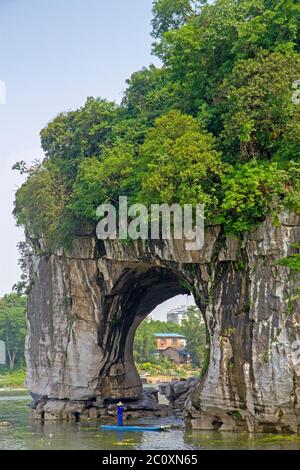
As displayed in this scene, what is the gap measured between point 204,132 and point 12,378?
101ft

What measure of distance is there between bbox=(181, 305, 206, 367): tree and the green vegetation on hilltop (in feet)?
97.8

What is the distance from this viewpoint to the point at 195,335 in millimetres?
49375

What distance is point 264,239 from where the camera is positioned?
49.3 ft

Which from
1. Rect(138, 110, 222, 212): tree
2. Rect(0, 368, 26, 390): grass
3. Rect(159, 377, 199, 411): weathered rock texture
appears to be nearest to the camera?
Rect(138, 110, 222, 212): tree

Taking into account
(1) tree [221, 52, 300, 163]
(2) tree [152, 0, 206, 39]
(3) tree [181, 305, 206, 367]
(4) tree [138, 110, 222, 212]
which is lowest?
(3) tree [181, 305, 206, 367]

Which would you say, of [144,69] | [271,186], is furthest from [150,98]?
[271,186]

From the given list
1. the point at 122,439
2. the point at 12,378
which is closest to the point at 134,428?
the point at 122,439

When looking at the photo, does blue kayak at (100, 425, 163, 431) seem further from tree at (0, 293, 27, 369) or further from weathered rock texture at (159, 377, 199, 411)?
tree at (0, 293, 27, 369)

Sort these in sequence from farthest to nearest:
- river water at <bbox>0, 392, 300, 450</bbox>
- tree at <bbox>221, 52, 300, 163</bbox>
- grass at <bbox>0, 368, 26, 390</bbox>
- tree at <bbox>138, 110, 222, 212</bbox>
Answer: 1. grass at <bbox>0, 368, 26, 390</bbox>
2. tree at <bbox>138, 110, 222, 212</bbox>
3. tree at <bbox>221, 52, 300, 163</bbox>
4. river water at <bbox>0, 392, 300, 450</bbox>

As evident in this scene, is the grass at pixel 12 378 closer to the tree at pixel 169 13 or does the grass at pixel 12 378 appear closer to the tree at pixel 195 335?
the tree at pixel 195 335

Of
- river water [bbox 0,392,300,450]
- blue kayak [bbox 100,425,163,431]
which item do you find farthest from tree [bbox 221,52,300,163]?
blue kayak [bbox 100,425,163,431]

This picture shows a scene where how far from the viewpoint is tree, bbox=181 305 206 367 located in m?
49.3

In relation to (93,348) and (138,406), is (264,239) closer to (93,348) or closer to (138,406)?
(93,348)

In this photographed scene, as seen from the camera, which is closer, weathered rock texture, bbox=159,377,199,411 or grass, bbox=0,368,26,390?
weathered rock texture, bbox=159,377,199,411
